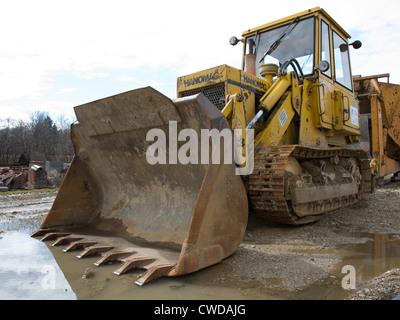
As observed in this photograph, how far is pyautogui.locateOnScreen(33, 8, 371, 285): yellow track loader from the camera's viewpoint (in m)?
2.96

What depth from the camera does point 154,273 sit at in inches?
99.9

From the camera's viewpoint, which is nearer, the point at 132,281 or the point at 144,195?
the point at 132,281

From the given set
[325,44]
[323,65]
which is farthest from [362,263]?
[325,44]

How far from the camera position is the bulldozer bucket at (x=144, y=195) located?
9.12 feet

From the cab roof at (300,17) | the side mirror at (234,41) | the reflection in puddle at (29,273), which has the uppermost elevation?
the cab roof at (300,17)

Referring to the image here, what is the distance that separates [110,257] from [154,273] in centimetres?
64

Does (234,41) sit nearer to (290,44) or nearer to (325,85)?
(290,44)

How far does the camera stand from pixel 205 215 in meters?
2.72

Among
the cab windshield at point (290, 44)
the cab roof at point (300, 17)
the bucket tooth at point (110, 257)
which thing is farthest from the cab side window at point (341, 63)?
the bucket tooth at point (110, 257)

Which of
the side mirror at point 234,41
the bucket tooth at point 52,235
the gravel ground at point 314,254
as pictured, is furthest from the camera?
the side mirror at point 234,41

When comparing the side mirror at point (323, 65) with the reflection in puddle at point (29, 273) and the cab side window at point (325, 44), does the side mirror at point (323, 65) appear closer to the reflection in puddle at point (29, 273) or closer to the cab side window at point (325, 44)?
the cab side window at point (325, 44)

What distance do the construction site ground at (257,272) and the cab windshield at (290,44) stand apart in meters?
2.49

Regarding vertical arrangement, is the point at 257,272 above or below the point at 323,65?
below
